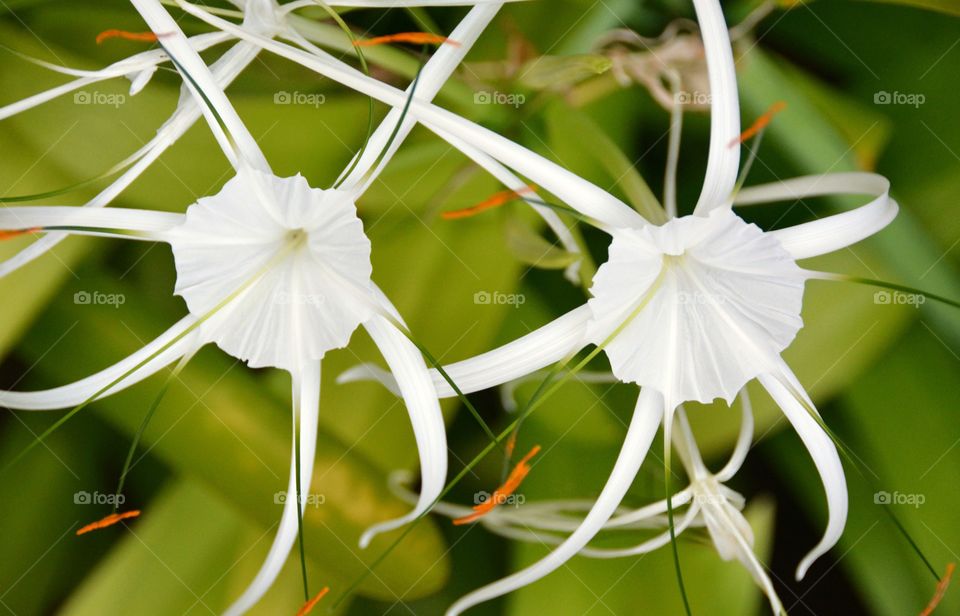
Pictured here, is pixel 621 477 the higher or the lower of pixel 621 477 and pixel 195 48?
the lower

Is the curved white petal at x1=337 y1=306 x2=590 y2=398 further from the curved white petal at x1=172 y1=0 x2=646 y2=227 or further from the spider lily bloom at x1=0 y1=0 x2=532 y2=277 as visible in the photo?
the spider lily bloom at x1=0 y1=0 x2=532 y2=277

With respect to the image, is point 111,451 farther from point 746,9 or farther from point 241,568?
point 746,9

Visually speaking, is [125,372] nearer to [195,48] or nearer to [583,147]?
[195,48]

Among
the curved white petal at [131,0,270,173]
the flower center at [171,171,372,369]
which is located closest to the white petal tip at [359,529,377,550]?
the flower center at [171,171,372,369]

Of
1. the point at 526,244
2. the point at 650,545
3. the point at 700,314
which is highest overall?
the point at 526,244

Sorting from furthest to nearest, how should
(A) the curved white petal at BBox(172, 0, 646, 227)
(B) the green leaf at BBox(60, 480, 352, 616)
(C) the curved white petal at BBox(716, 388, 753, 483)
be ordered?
1. (B) the green leaf at BBox(60, 480, 352, 616)
2. (C) the curved white petal at BBox(716, 388, 753, 483)
3. (A) the curved white petal at BBox(172, 0, 646, 227)

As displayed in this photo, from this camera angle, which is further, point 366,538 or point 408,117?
point 366,538

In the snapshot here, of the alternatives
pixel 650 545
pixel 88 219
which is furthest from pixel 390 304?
pixel 650 545

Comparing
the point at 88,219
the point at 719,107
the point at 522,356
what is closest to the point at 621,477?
the point at 522,356

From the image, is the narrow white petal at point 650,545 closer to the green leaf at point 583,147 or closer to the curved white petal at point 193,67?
the green leaf at point 583,147
